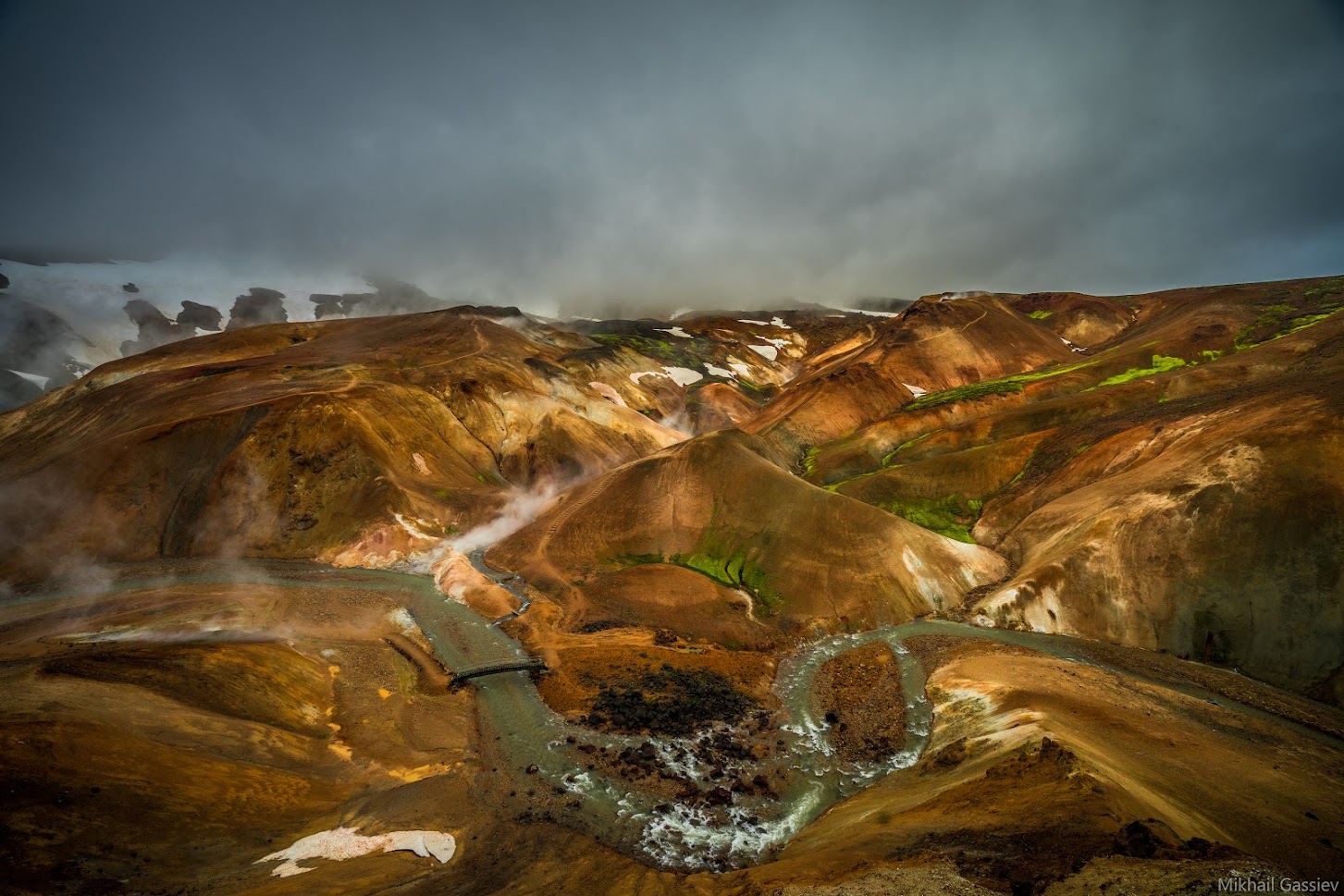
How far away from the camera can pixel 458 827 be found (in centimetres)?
2473

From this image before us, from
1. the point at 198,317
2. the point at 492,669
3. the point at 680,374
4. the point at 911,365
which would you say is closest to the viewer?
the point at 492,669

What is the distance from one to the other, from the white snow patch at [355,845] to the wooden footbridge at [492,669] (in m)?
15.8

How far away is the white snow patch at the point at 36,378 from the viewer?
13850 centimetres

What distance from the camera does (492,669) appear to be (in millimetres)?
40875

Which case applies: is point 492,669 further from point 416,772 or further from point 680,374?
point 680,374

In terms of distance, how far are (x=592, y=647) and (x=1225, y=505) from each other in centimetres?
5234

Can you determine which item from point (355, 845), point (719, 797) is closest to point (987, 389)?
point (719, 797)

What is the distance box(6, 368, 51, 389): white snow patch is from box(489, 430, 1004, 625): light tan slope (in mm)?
153839

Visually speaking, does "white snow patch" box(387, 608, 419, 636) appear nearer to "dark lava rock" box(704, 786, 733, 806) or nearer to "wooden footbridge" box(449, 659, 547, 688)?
"wooden footbridge" box(449, 659, 547, 688)

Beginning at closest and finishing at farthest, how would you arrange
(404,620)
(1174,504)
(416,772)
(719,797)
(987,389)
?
1. (719,797)
2. (416,772)
3. (1174,504)
4. (404,620)
5. (987,389)

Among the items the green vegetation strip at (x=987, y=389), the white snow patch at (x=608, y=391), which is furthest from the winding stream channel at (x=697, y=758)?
the white snow patch at (x=608, y=391)

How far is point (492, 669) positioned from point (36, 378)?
181 meters

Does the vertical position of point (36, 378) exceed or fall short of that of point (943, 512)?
it exceeds it

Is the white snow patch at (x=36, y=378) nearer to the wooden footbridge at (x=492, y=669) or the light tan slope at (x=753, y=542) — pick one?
the light tan slope at (x=753, y=542)
